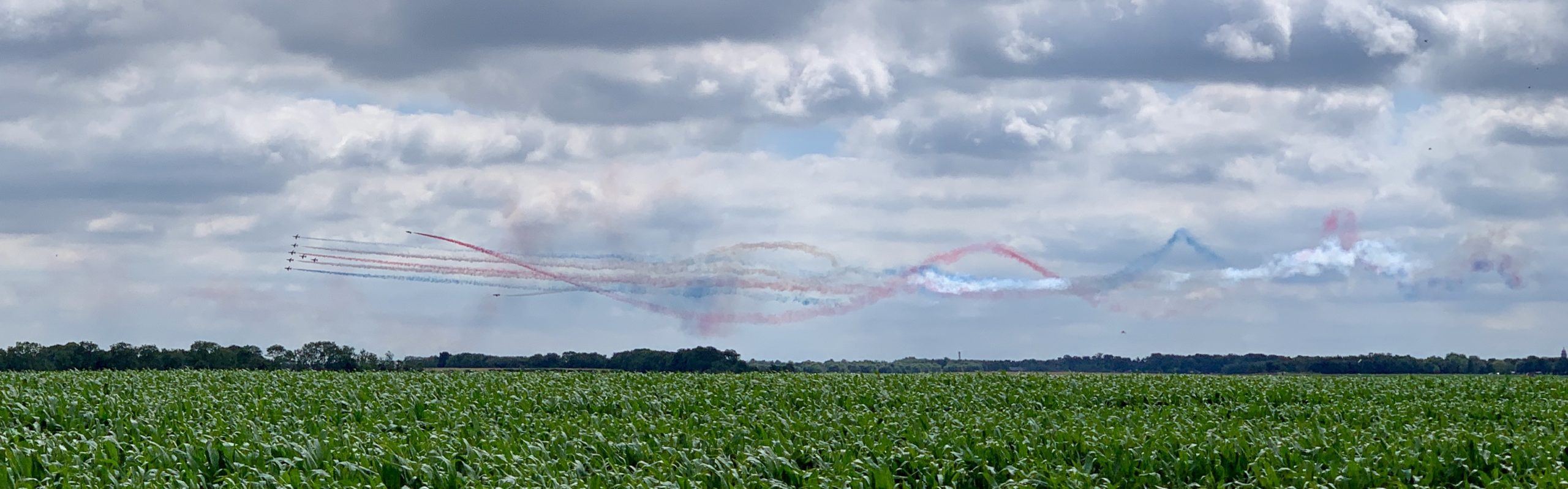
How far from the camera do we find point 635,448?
24.0 m

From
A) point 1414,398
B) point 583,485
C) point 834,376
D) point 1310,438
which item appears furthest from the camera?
point 834,376

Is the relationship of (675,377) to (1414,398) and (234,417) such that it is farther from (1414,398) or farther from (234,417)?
(1414,398)

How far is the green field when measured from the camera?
21.0 m

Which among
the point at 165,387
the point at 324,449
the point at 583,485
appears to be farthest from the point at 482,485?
the point at 165,387

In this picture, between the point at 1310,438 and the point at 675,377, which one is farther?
the point at 675,377

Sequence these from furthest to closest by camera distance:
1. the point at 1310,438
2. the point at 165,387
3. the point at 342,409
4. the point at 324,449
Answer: the point at 165,387 < the point at 342,409 < the point at 1310,438 < the point at 324,449

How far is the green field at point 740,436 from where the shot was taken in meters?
21.0

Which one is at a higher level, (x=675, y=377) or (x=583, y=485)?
(x=675, y=377)

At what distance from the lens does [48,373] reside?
155 ft

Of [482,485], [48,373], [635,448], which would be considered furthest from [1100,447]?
[48,373]

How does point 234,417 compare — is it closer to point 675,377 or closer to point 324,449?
point 324,449

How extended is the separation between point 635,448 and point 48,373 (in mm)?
31739

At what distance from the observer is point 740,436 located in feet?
83.8

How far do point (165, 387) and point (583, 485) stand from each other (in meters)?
24.4
